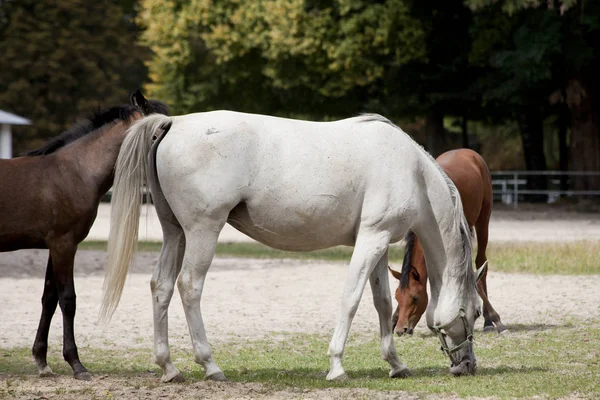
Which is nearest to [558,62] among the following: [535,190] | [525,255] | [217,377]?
[535,190]

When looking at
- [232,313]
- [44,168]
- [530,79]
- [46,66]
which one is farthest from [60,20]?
[44,168]

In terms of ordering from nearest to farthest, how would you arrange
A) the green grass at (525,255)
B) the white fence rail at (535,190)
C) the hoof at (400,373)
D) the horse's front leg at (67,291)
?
the horse's front leg at (67,291)
the hoof at (400,373)
the green grass at (525,255)
the white fence rail at (535,190)

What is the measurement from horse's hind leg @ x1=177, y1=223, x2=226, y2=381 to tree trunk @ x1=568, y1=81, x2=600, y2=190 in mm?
25612

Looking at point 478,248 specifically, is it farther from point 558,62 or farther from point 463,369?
point 558,62

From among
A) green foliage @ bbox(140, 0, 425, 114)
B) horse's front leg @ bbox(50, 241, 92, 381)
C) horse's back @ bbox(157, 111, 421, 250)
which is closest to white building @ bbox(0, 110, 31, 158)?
green foliage @ bbox(140, 0, 425, 114)

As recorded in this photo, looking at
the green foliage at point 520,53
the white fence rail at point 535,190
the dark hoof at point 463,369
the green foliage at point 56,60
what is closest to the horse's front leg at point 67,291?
the dark hoof at point 463,369

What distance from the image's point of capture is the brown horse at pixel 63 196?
299 inches

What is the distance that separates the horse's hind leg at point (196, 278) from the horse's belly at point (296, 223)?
0.25 metres

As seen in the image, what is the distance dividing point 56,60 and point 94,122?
43.3m

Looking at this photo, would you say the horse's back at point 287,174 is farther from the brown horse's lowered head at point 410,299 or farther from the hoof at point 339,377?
the brown horse's lowered head at point 410,299

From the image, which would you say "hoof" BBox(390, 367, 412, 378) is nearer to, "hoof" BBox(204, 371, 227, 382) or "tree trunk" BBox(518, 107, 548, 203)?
"hoof" BBox(204, 371, 227, 382)

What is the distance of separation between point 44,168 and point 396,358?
10.2 ft

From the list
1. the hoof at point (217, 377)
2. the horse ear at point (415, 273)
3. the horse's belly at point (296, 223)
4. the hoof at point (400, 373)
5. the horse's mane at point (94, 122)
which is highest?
the horse's mane at point (94, 122)

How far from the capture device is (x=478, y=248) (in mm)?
11281
